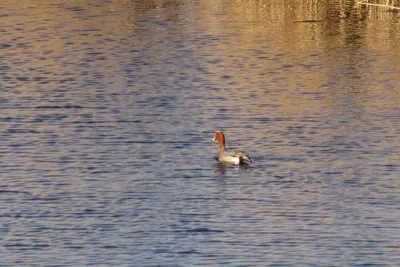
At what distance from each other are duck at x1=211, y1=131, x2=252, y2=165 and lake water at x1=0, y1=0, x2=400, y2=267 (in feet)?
0.74

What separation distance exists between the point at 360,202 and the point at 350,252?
3.29 metres

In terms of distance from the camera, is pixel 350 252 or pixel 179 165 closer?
pixel 350 252

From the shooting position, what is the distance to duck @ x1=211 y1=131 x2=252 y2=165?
26280 mm

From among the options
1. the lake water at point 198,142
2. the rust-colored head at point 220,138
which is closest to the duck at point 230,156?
the rust-colored head at point 220,138

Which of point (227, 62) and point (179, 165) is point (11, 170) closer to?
point (179, 165)

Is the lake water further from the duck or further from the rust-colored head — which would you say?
the rust-colored head

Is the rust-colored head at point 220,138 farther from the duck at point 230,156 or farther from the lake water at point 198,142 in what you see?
the lake water at point 198,142

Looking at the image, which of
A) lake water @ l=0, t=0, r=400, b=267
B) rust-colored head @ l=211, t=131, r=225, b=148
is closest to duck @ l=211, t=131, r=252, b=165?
rust-colored head @ l=211, t=131, r=225, b=148

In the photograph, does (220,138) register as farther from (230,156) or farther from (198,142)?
(198,142)

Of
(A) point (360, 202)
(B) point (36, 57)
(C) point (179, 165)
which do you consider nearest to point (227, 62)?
(B) point (36, 57)

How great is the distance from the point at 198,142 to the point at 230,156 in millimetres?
2529

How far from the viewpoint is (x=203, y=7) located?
57781 millimetres

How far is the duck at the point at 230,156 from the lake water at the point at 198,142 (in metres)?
0.23

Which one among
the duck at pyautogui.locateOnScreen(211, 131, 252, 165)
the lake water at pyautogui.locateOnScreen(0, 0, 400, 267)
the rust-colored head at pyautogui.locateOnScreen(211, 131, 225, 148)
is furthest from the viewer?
the rust-colored head at pyautogui.locateOnScreen(211, 131, 225, 148)
